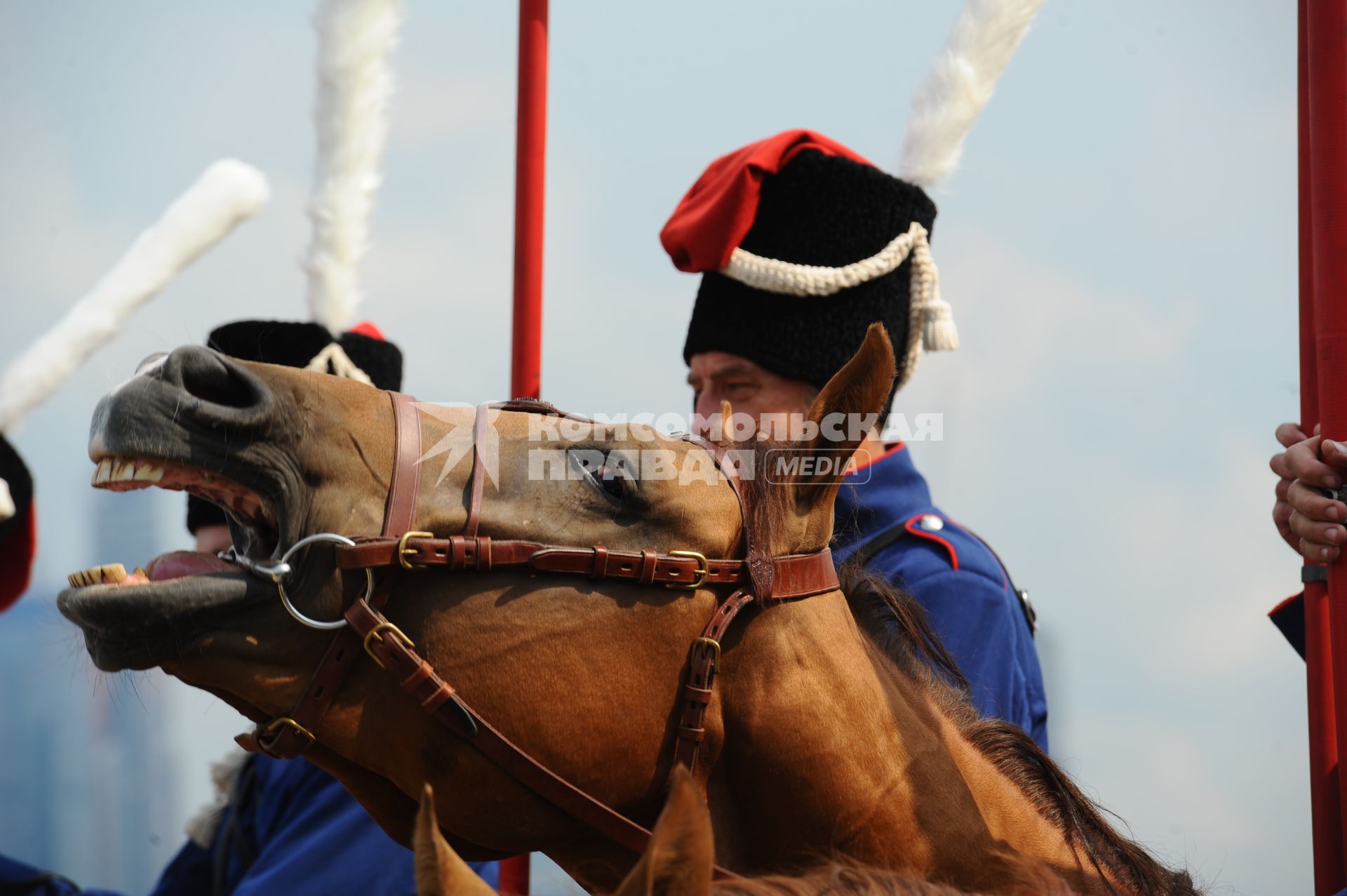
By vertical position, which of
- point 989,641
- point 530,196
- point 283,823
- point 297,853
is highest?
point 530,196

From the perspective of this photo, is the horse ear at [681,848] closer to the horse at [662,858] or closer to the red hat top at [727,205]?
the horse at [662,858]

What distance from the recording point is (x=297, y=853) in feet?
12.4

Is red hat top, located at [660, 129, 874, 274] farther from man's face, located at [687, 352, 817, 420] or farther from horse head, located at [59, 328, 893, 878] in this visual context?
horse head, located at [59, 328, 893, 878]

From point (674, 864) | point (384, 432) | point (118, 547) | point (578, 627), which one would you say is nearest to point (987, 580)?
point (578, 627)

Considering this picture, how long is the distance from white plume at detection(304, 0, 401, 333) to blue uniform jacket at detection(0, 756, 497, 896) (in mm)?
1688

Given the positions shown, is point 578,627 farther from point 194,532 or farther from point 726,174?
point 194,532

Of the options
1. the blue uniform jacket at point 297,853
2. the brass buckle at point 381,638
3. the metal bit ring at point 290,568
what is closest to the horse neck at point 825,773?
the brass buckle at point 381,638

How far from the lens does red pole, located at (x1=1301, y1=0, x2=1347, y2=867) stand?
2252 mm

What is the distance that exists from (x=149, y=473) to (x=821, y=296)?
7.59 ft

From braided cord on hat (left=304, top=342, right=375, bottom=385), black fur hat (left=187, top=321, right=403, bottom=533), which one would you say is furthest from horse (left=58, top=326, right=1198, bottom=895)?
braided cord on hat (left=304, top=342, right=375, bottom=385)

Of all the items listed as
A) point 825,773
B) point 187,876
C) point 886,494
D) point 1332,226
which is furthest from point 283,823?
point 1332,226

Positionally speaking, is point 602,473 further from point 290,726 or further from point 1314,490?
point 1314,490

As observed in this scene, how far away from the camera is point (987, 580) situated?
3396mm

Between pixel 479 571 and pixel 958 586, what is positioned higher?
pixel 479 571
